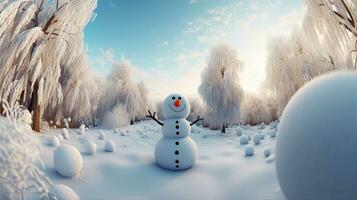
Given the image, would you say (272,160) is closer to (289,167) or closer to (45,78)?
(289,167)

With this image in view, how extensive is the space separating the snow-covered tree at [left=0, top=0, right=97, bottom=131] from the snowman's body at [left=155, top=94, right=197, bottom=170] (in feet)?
13.1

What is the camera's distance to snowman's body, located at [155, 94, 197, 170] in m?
5.34

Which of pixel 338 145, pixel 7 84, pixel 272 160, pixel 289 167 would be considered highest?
pixel 7 84

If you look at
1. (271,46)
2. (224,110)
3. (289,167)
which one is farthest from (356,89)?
(271,46)

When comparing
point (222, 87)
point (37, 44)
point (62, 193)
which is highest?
point (37, 44)

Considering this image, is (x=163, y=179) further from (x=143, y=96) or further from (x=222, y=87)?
(x=143, y=96)

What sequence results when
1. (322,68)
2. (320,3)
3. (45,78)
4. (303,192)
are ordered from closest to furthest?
(303,192) < (320,3) < (45,78) < (322,68)

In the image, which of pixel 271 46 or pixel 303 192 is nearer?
pixel 303 192

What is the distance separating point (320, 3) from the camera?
653cm

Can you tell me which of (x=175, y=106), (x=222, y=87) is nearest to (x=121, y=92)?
(x=222, y=87)

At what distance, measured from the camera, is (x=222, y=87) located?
48.9ft

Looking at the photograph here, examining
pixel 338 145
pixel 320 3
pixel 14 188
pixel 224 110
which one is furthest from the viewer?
pixel 224 110

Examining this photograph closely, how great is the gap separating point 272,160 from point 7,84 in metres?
6.61

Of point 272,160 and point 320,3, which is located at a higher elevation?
point 320,3
